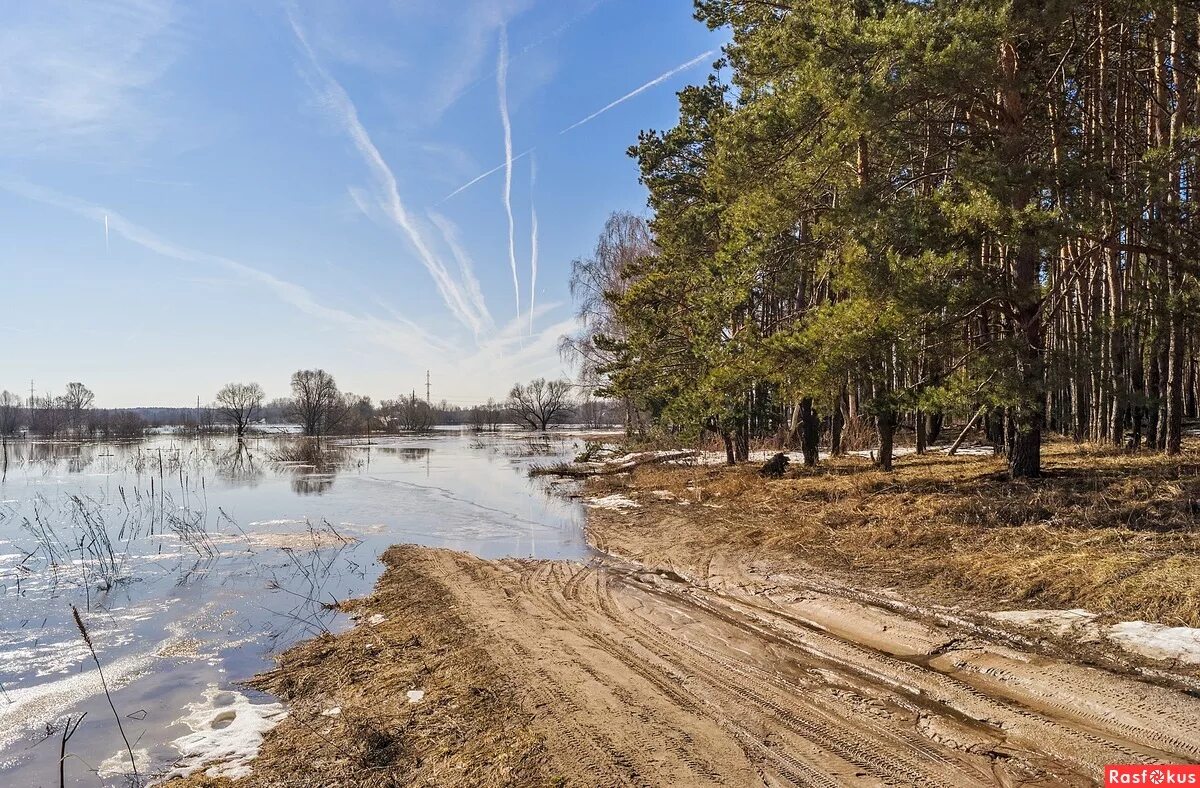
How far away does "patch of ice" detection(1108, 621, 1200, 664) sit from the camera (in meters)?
4.24

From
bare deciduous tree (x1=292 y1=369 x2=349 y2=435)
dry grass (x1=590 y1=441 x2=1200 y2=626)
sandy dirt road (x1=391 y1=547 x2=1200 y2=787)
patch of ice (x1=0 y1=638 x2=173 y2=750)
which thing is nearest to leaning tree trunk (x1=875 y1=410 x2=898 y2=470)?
dry grass (x1=590 y1=441 x2=1200 y2=626)

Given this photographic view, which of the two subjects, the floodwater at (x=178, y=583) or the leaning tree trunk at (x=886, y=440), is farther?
the leaning tree trunk at (x=886, y=440)

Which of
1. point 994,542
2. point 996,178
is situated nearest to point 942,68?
point 996,178

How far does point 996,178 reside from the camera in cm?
705

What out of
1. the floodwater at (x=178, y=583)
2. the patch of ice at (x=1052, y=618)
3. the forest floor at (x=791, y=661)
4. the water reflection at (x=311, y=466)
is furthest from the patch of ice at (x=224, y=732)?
the water reflection at (x=311, y=466)

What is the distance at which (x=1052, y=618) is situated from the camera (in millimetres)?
5121

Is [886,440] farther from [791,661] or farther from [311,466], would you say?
[311,466]

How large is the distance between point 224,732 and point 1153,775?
5.55 m

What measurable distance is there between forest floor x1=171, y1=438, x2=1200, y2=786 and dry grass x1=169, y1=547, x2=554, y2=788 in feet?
0.07

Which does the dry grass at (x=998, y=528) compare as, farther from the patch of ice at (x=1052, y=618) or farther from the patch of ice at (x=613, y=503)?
the patch of ice at (x=613, y=503)

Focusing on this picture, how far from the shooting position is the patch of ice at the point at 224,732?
3982mm

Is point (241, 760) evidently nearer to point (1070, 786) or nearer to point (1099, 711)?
point (1070, 786)

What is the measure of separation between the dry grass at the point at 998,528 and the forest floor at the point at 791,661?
1.5 inches

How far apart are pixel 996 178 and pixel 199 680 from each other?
9342mm
